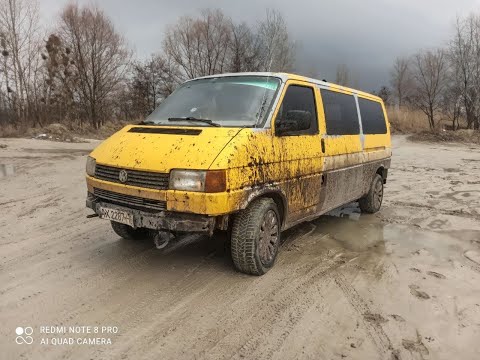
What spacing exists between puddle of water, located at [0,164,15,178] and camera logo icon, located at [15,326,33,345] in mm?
8090

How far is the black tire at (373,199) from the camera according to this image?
7.34 meters

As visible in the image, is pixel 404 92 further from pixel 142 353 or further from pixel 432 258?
pixel 142 353

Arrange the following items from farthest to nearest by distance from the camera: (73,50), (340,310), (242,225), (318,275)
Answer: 1. (73,50)
2. (318,275)
3. (242,225)
4. (340,310)

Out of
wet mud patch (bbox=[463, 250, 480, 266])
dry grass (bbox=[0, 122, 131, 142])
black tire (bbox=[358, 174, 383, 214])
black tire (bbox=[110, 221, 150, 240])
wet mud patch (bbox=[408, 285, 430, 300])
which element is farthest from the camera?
dry grass (bbox=[0, 122, 131, 142])

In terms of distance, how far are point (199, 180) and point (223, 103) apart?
1345mm

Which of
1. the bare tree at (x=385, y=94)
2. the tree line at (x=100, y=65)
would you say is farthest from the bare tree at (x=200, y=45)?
the bare tree at (x=385, y=94)

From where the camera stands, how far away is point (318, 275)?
Answer: 4.62 m

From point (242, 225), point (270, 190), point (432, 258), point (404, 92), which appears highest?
point (404, 92)

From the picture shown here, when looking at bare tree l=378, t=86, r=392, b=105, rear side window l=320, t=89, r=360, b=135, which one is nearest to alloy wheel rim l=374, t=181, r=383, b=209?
rear side window l=320, t=89, r=360, b=135

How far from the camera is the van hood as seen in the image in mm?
3985

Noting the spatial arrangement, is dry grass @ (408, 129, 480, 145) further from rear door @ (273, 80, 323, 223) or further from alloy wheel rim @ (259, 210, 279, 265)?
alloy wheel rim @ (259, 210, 279, 265)

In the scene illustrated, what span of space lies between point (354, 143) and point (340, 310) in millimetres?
3124

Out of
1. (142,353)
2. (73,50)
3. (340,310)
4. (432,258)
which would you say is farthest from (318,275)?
(73,50)

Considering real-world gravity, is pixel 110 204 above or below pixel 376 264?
above
